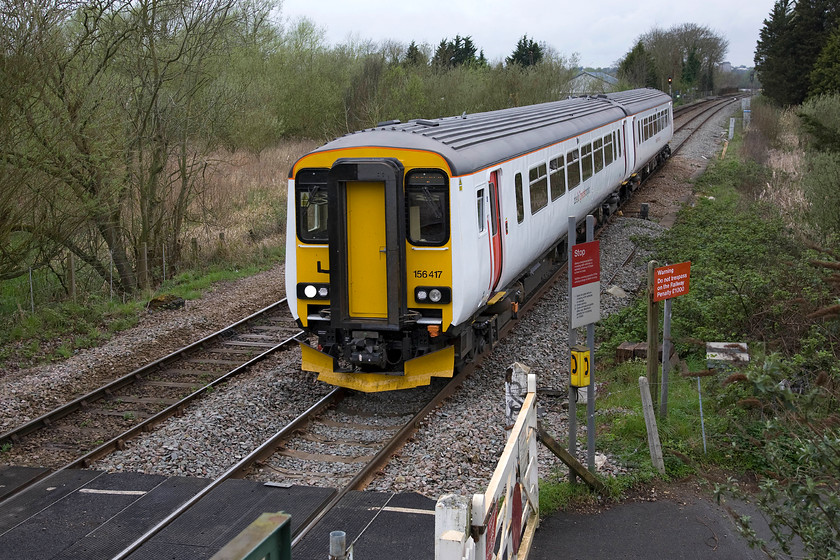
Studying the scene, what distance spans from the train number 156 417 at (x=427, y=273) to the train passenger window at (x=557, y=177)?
185 inches

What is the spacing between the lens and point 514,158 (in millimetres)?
10797

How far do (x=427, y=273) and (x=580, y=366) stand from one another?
2.59 meters

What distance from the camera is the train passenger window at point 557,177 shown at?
12.9 meters

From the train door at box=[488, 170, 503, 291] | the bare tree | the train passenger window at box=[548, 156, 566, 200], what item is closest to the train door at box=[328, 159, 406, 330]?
the train door at box=[488, 170, 503, 291]

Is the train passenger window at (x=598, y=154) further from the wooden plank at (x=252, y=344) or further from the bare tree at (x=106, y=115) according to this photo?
the wooden plank at (x=252, y=344)

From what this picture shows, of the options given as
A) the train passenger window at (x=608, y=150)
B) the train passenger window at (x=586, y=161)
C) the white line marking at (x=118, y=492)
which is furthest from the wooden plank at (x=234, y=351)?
the train passenger window at (x=608, y=150)

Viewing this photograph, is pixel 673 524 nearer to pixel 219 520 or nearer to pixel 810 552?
pixel 810 552

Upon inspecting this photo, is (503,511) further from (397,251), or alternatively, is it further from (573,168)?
(573,168)

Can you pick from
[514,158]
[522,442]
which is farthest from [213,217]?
[522,442]

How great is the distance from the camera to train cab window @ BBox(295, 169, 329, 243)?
8.97 m

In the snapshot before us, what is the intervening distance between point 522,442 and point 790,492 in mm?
1998

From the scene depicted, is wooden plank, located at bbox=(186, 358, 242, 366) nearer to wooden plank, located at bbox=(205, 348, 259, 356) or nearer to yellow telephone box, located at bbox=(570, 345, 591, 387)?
wooden plank, located at bbox=(205, 348, 259, 356)

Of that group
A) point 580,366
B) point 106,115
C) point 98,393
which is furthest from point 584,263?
point 106,115

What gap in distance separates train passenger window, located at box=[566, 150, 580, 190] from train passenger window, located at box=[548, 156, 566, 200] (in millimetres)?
445
